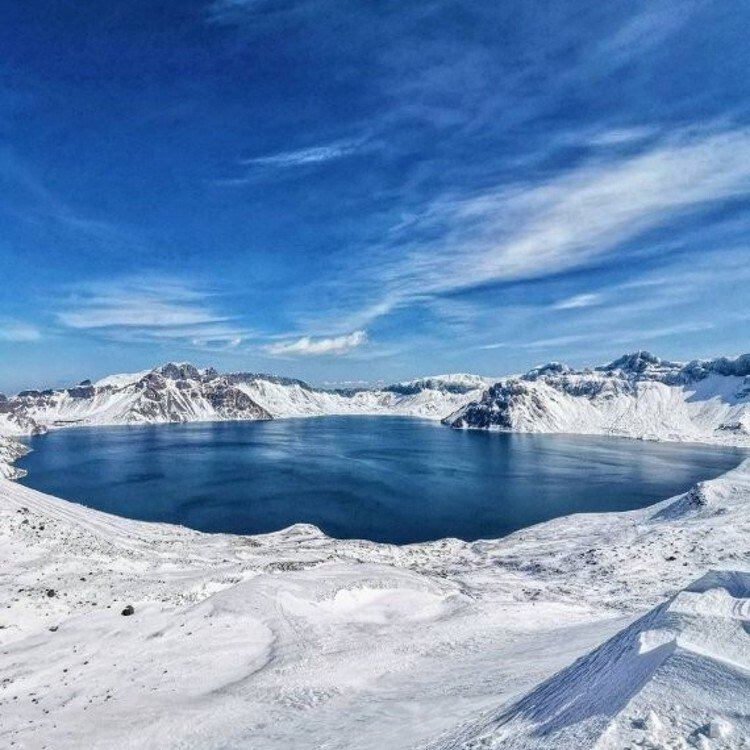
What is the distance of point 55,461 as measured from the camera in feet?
584

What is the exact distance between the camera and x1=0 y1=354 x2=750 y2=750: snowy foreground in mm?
10727

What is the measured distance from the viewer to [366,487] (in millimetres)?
125812

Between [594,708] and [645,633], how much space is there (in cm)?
307

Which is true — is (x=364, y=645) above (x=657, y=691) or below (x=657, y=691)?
below

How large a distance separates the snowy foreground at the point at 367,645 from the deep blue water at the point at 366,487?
32458mm

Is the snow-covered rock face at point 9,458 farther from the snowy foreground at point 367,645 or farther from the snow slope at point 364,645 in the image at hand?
the snow slope at point 364,645

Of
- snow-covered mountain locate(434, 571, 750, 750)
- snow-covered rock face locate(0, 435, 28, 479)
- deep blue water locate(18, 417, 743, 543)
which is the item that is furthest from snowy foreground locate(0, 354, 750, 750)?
snow-covered rock face locate(0, 435, 28, 479)

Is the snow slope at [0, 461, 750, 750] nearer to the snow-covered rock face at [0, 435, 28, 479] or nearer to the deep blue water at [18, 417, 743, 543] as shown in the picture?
the deep blue water at [18, 417, 743, 543]

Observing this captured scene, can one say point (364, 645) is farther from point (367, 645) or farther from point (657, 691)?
point (657, 691)

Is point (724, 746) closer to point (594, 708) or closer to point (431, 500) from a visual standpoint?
point (594, 708)

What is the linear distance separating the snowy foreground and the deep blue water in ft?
106

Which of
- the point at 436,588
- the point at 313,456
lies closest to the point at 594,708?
the point at 436,588

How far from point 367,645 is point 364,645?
18 centimetres

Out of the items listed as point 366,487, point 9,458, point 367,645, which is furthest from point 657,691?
point 9,458
